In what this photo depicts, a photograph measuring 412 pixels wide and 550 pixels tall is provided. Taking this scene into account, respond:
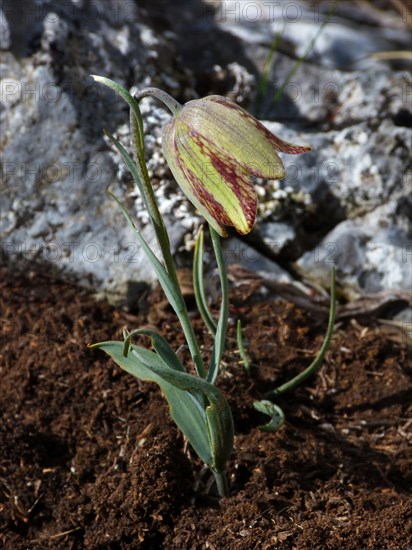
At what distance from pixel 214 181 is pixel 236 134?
0.26 ft

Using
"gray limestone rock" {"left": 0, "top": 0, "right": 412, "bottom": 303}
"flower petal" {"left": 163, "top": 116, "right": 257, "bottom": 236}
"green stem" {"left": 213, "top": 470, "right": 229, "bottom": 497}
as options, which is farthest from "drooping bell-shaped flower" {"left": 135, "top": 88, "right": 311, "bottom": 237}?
"gray limestone rock" {"left": 0, "top": 0, "right": 412, "bottom": 303}

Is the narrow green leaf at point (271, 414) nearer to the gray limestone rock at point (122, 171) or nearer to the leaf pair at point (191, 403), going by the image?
the leaf pair at point (191, 403)

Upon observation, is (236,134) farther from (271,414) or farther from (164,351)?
(271,414)

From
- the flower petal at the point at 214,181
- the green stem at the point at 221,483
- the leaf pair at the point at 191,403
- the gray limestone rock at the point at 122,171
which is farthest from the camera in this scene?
the gray limestone rock at the point at 122,171

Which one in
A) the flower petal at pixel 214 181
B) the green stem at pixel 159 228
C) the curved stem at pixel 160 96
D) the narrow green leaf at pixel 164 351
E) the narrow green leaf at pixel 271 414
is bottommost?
the narrow green leaf at pixel 271 414

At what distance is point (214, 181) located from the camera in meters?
1.10

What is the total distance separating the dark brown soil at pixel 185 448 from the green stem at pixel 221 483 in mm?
18

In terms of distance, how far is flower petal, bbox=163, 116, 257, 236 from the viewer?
1.09 m

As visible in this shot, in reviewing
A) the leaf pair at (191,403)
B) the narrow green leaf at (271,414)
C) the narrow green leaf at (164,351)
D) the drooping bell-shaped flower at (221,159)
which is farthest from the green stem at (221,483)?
the drooping bell-shaped flower at (221,159)

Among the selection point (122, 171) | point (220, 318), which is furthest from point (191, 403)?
point (122, 171)

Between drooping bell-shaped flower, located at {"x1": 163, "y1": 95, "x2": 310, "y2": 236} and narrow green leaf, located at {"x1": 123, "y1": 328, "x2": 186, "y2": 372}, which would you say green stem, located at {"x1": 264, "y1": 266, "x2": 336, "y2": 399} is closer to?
narrow green leaf, located at {"x1": 123, "y1": 328, "x2": 186, "y2": 372}

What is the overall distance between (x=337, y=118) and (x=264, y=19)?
2.31ft

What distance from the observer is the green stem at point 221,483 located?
141 cm

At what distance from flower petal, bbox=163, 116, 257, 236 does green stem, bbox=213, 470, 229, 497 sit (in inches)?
21.3
